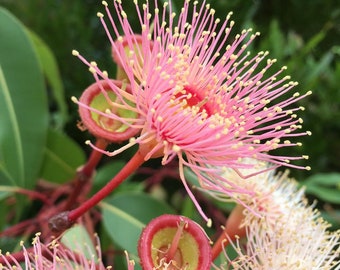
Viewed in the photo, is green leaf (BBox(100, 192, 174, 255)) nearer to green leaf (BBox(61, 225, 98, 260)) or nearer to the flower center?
green leaf (BBox(61, 225, 98, 260))

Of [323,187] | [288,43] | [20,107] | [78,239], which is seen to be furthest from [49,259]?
[288,43]

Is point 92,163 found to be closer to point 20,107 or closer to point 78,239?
point 78,239

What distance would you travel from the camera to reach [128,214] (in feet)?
3.81

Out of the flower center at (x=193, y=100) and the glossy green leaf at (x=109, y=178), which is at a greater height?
the flower center at (x=193, y=100)

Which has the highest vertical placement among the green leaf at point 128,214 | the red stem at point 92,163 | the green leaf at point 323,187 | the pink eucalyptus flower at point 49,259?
the green leaf at point 323,187

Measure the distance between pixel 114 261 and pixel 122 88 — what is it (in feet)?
1.60

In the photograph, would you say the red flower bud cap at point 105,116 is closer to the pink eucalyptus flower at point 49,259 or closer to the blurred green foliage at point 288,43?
the pink eucalyptus flower at point 49,259

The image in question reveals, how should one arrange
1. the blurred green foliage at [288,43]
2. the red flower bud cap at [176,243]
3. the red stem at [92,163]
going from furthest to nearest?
the blurred green foliage at [288,43] → the red stem at [92,163] → the red flower bud cap at [176,243]

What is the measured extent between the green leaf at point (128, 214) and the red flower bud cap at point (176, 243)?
0.86 feet

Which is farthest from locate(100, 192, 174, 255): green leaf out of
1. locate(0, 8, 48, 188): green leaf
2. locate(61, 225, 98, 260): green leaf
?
locate(0, 8, 48, 188): green leaf

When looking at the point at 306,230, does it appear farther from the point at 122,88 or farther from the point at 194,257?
the point at 122,88

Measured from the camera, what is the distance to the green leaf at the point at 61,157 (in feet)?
4.38

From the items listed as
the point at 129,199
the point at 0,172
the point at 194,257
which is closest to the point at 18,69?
the point at 0,172

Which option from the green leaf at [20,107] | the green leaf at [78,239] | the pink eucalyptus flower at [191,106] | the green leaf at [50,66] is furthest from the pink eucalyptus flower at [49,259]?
the green leaf at [50,66]
